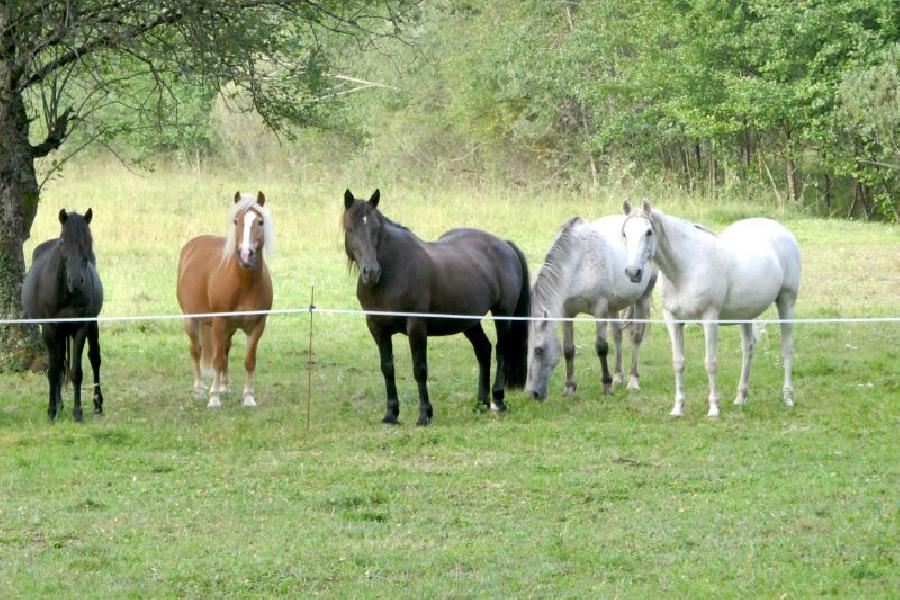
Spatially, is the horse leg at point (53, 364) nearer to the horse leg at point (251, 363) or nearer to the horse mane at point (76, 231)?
the horse mane at point (76, 231)

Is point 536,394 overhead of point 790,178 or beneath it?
beneath

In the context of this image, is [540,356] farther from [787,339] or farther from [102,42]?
[102,42]

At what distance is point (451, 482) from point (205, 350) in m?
4.73

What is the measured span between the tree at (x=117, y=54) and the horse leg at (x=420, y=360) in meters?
3.25

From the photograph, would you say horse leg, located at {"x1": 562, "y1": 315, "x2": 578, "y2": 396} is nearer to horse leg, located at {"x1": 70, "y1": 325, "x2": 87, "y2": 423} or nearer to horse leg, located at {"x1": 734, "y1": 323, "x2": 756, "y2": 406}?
horse leg, located at {"x1": 734, "y1": 323, "x2": 756, "y2": 406}

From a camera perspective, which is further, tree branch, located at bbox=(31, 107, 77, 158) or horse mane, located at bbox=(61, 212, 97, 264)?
tree branch, located at bbox=(31, 107, 77, 158)

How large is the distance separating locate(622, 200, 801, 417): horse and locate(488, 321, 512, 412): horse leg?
1.50 metres

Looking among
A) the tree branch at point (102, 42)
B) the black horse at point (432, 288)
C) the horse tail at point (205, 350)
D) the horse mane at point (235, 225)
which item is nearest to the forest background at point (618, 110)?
the tree branch at point (102, 42)

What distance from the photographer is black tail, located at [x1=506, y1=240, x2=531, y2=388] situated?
11.5 metres

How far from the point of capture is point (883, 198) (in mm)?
29781

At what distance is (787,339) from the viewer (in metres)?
11.4

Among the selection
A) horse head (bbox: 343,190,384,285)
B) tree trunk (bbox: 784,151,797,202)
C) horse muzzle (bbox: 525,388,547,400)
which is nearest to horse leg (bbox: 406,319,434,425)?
Result: horse head (bbox: 343,190,384,285)

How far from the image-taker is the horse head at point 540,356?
11336 mm

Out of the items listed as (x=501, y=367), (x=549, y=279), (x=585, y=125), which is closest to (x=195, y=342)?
(x=501, y=367)
